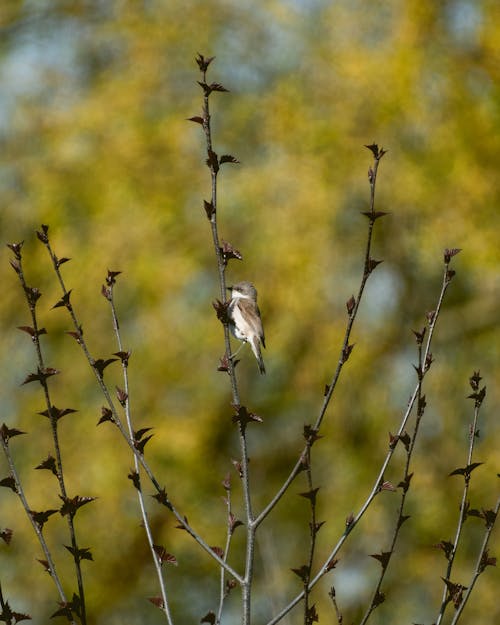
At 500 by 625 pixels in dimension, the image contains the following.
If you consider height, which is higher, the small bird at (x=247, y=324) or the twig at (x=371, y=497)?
the small bird at (x=247, y=324)

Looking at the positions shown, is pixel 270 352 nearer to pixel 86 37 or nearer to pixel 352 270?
pixel 352 270

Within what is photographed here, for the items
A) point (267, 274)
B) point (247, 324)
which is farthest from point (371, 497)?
point (267, 274)

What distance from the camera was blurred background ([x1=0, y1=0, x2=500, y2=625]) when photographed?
8539mm

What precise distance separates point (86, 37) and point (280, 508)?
16.1ft

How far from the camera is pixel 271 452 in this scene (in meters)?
8.82

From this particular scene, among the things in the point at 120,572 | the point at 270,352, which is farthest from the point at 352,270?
the point at 120,572

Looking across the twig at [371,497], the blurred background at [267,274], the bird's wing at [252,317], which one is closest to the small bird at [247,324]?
the bird's wing at [252,317]

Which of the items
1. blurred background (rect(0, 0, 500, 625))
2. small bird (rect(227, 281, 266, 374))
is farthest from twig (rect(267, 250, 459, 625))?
blurred background (rect(0, 0, 500, 625))

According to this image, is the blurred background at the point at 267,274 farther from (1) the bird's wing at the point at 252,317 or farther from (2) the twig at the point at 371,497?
(2) the twig at the point at 371,497

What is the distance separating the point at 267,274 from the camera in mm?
9062

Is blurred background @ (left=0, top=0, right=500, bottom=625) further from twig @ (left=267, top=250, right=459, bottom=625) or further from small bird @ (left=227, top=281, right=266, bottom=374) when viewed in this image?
twig @ (left=267, top=250, right=459, bottom=625)

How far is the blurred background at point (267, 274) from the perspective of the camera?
8.54m

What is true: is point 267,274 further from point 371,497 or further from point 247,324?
point 371,497

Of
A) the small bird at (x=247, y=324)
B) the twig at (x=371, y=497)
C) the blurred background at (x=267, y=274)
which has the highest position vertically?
the blurred background at (x=267, y=274)
